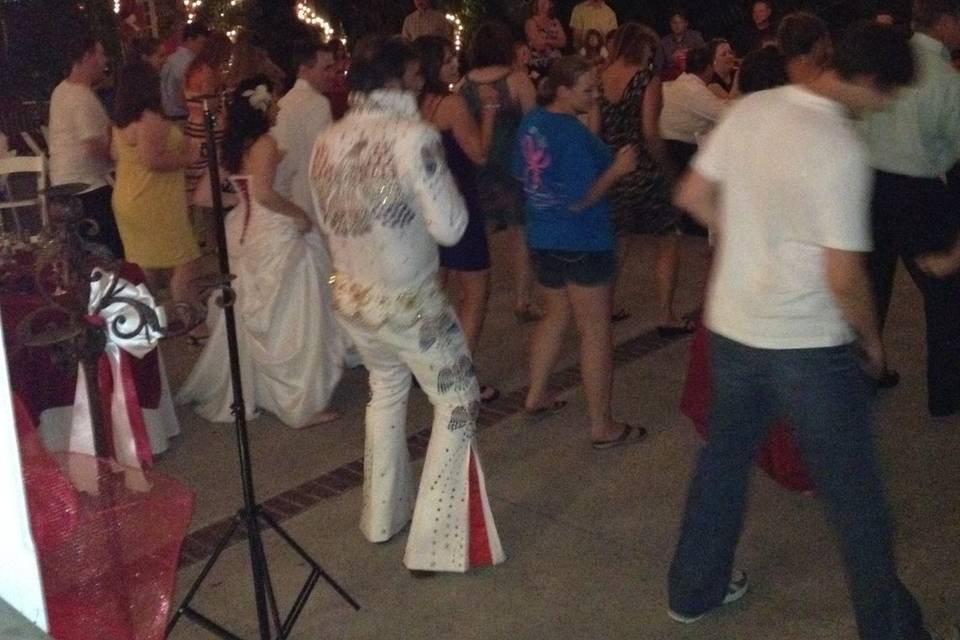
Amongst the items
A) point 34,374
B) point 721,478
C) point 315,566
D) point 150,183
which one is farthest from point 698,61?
point 315,566

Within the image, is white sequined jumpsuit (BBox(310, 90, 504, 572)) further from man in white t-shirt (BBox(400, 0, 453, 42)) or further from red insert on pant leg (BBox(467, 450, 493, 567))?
man in white t-shirt (BBox(400, 0, 453, 42))

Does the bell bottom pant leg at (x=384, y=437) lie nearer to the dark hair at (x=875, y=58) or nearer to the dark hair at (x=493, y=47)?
the dark hair at (x=875, y=58)

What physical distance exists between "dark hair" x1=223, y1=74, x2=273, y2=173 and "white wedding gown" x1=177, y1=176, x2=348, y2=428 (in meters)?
0.14

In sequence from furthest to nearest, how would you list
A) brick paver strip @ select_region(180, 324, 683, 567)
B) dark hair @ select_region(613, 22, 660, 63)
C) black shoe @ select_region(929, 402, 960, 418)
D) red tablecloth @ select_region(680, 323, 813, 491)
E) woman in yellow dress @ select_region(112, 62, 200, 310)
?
dark hair @ select_region(613, 22, 660, 63) → woman in yellow dress @ select_region(112, 62, 200, 310) → black shoe @ select_region(929, 402, 960, 418) → brick paver strip @ select_region(180, 324, 683, 567) → red tablecloth @ select_region(680, 323, 813, 491)

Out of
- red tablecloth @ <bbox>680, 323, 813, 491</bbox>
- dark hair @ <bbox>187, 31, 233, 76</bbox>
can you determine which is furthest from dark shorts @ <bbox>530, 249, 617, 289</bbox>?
dark hair @ <bbox>187, 31, 233, 76</bbox>

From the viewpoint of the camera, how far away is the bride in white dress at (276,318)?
513 centimetres

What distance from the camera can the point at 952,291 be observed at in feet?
15.1

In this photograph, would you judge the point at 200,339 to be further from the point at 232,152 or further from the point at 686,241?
the point at 686,241

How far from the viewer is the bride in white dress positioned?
5.13 metres

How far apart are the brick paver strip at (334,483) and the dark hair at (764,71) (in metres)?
1.71

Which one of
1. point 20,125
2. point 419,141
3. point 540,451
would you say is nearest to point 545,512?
point 540,451

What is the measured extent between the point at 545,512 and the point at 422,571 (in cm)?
61

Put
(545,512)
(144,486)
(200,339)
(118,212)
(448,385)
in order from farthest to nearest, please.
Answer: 1. (200,339)
2. (118,212)
3. (545,512)
4. (448,385)
5. (144,486)

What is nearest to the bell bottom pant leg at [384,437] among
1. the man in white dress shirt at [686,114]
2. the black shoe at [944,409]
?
the black shoe at [944,409]
